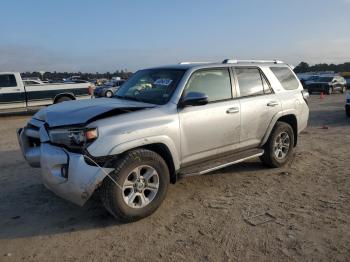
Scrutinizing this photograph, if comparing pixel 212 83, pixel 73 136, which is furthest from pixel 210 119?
pixel 73 136

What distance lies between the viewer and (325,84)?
28.2 metres

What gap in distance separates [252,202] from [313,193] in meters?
0.98

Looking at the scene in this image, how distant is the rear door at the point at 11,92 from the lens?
15.3 metres

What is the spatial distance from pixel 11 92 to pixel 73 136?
12844mm

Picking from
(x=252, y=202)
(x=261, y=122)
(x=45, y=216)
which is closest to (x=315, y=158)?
(x=261, y=122)

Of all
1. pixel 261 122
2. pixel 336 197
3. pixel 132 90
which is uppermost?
pixel 132 90

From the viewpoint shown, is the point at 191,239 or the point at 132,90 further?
the point at 132,90

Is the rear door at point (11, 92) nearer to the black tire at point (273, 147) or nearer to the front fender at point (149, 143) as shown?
the black tire at point (273, 147)

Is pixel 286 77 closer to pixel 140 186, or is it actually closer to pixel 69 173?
pixel 140 186

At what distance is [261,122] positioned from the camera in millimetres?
5914

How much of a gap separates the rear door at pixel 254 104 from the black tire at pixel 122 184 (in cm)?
171

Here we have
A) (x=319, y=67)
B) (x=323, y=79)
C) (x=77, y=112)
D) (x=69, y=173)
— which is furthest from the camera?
(x=319, y=67)

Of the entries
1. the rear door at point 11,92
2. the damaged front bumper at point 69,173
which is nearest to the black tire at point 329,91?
the rear door at point 11,92

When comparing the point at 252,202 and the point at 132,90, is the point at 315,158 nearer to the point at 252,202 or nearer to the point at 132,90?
the point at 252,202
